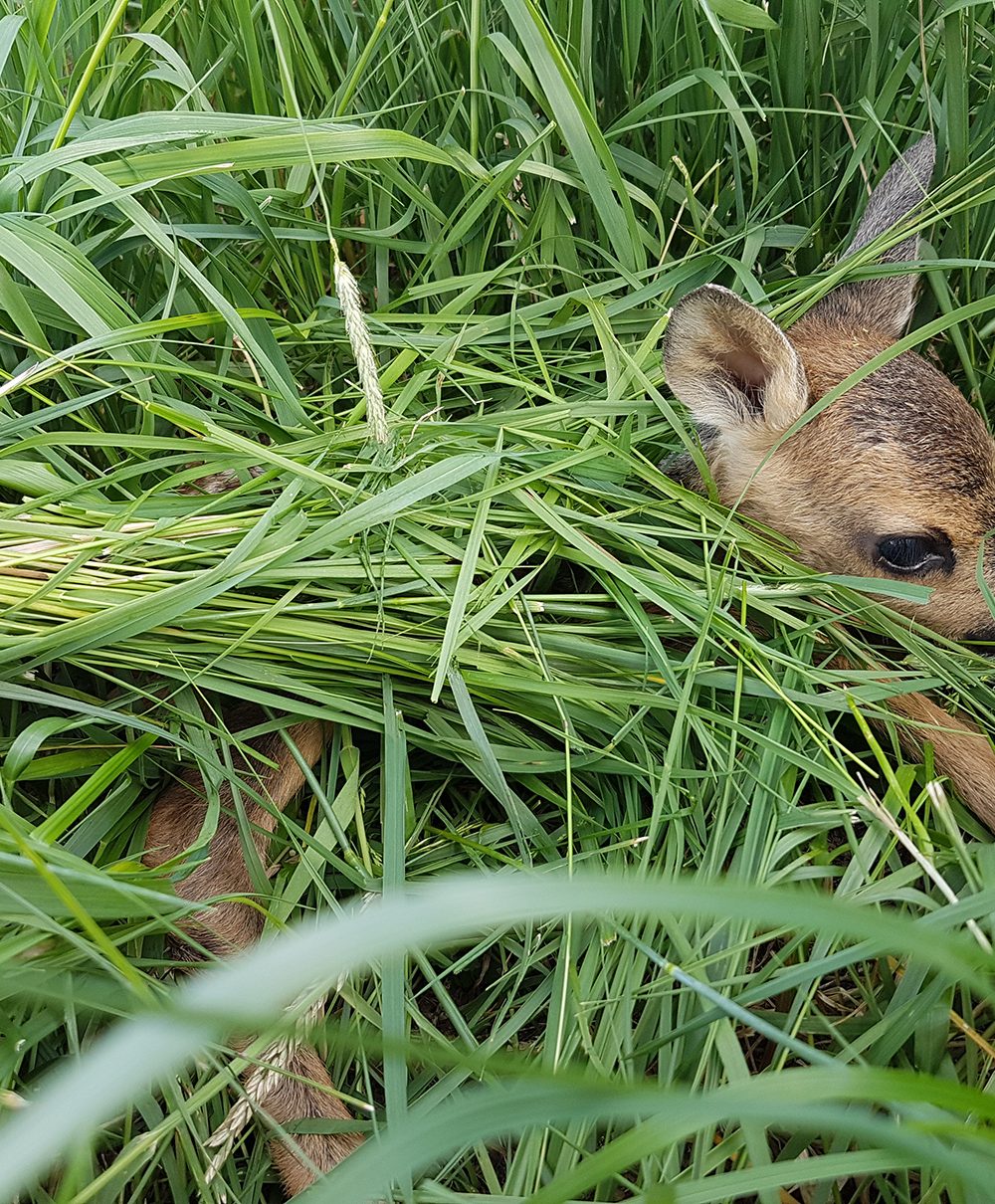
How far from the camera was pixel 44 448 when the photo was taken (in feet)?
7.80

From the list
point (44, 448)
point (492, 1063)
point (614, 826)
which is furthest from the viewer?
point (44, 448)

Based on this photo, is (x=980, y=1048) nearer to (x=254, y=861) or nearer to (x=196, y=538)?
(x=254, y=861)

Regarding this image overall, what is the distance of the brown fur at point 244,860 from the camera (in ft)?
7.28

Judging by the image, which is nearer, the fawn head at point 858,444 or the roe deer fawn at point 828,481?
the roe deer fawn at point 828,481

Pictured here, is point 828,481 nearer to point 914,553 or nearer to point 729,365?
point 914,553

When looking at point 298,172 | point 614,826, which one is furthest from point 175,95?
point 614,826

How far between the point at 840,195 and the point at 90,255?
2.09 m

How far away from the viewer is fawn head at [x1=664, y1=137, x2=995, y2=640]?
8.39 feet

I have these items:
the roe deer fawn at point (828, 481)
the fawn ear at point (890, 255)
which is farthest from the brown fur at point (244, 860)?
the fawn ear at point (890, 255)

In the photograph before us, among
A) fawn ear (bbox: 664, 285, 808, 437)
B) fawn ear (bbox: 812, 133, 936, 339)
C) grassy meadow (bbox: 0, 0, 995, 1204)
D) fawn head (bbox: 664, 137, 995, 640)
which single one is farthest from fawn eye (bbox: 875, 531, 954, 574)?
fawn ear (bbox: 812, 133, 936, 339)

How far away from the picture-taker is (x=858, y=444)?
2623mm

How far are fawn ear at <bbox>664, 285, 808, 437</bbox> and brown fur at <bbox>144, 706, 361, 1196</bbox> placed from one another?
1.22 m

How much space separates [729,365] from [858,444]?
372 millimetres

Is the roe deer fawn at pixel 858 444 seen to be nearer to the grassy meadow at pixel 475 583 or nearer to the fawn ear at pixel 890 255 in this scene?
the fawn ear at pixel 890 255
